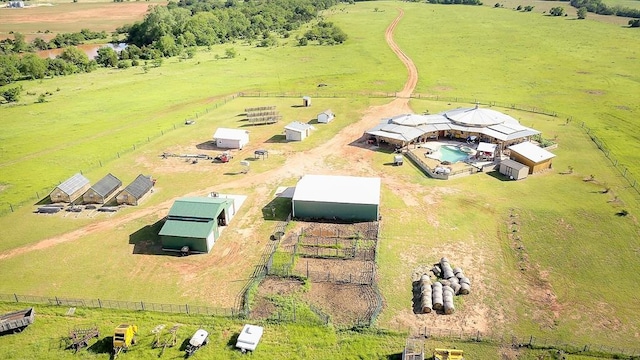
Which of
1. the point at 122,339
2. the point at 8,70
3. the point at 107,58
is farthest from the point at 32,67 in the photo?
the point at 122,339

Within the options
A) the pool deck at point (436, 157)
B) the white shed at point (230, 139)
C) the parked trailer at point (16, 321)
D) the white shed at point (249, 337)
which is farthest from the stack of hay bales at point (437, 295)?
the white shed at point (230, 139)

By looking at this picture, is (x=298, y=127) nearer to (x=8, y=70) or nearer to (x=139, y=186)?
(x=139, y=186)

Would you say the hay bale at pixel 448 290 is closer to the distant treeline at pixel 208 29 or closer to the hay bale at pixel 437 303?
the hay bale at pixel 437 303

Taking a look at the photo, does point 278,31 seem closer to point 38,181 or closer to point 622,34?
point 622,34

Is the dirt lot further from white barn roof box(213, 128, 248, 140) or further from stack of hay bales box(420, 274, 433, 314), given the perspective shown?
white barn roof box(213, 128, 248, 140)

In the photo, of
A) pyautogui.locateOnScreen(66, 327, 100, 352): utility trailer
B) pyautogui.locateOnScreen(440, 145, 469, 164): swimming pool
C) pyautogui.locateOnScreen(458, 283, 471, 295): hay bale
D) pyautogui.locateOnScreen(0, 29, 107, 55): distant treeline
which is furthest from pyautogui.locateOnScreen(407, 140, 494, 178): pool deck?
pyautogui.locateOnScreen(0, 29, 107, 55): distant treeline
